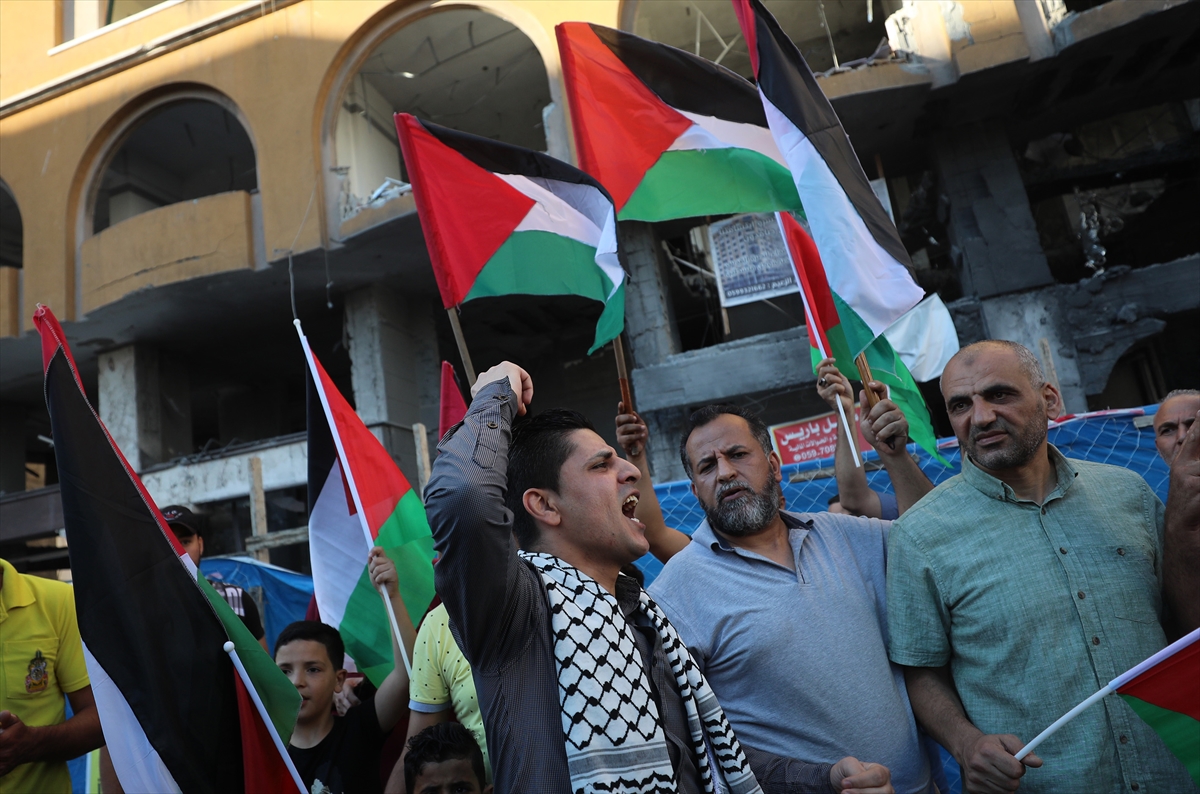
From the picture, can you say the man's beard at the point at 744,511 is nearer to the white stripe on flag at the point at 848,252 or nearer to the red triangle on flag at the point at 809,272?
the white stripe on flag at the point at 848,252

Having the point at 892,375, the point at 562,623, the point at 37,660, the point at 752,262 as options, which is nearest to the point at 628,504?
the point at 562,623

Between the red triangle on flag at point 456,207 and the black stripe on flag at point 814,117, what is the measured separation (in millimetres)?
1176

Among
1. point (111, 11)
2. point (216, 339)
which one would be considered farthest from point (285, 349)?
point (111, 11)

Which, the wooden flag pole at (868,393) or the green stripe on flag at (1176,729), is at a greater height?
the wooden flag pole at (868,393)

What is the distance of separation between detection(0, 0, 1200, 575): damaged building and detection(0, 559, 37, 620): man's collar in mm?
6237

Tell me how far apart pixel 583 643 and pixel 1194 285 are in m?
11.2

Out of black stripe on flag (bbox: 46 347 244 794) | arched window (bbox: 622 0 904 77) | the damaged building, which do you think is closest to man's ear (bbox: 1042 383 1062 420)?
black stripe on flag (bbox: 46 347 244 794)

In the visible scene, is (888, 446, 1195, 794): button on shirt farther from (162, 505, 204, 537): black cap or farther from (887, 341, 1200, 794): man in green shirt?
(162, 505, 204, 537): black cap

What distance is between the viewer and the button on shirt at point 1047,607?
82.5 inches

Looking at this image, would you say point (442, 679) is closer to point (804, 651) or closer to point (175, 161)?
point (804, 651)

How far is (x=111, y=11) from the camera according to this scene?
15.5 meters

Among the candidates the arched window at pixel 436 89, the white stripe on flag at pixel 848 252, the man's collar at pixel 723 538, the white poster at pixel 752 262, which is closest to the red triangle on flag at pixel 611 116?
the white stripe on flag at pixel 848 252

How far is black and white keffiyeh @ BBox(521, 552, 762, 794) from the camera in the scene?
1.54 meters

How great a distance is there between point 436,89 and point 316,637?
12.8 m
